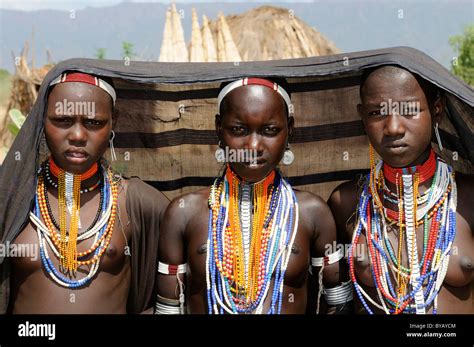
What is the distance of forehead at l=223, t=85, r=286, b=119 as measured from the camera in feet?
9.17

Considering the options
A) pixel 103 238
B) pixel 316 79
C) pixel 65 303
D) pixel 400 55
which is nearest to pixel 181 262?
pixel 103 238

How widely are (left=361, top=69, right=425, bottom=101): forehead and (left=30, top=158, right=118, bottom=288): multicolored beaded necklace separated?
4.49ft

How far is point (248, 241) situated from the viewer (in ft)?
9.76

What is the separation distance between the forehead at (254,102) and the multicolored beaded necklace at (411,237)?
2.07 ft

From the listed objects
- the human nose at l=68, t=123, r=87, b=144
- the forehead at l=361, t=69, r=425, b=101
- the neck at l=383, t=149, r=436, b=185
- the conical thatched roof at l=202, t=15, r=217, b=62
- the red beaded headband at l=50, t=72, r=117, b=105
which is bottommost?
the neck at l=383, t=149, r=436, b=185

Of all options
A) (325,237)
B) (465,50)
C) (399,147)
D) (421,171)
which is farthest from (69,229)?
(465,50)

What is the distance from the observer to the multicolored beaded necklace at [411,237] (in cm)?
282

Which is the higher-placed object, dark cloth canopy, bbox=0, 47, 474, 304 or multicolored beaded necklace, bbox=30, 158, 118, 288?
dark cloth canopy, bbox=0, 47, 474, 304

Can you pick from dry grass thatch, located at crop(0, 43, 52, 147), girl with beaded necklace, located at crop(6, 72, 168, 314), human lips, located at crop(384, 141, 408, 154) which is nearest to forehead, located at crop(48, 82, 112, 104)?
girl with beaded necklace, located at crop(6, 72, 168, 314)

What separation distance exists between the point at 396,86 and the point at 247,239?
0.99 metres

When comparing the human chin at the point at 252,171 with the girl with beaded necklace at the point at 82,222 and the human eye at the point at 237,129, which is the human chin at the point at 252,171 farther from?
the girl with beaded necklace at the point at 82,222

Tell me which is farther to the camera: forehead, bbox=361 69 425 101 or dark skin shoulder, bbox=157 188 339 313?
dark skin shoulder, bbox=157 188 339 313

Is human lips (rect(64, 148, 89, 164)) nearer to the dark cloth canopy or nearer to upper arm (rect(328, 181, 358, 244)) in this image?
the dark cloth canopy

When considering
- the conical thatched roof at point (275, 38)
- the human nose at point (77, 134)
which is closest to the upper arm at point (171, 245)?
the human nose at point (77, 134)
